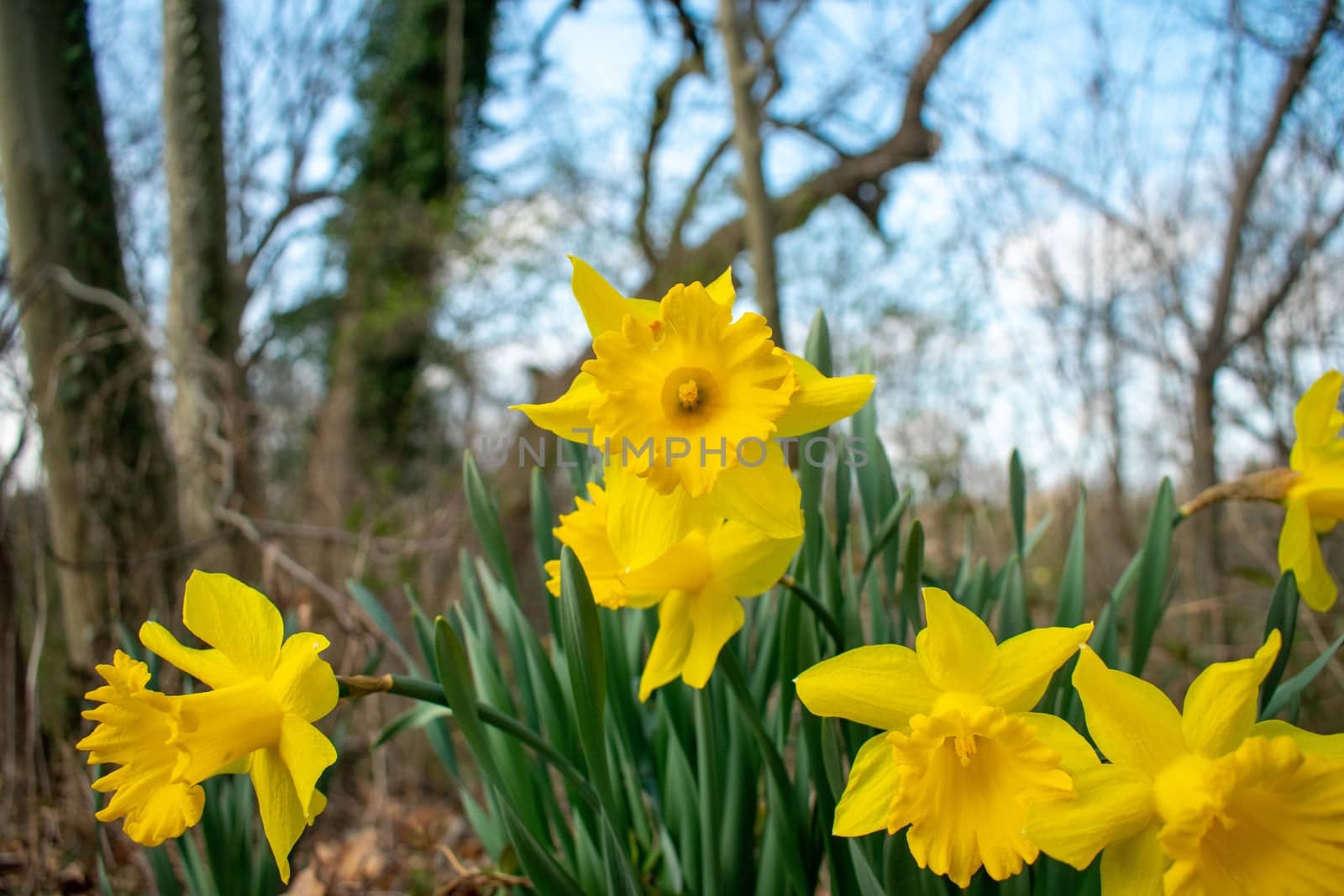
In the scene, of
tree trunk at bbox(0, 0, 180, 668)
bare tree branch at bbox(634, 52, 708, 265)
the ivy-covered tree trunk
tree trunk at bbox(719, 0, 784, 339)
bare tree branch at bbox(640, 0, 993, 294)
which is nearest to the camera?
tree trunk at bbox(0, 0, 180, 668)

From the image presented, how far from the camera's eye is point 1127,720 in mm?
556

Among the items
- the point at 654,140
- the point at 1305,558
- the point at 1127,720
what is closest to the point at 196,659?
the point at 1127,720

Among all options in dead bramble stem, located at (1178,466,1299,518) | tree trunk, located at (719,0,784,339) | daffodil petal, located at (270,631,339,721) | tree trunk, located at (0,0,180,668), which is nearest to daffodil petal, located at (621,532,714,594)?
daffodil petal, located at (270,631,339,721)

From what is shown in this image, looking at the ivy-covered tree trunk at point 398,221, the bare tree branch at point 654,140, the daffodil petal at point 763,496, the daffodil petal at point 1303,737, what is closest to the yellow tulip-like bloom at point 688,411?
the daffodil petal at point 763,496

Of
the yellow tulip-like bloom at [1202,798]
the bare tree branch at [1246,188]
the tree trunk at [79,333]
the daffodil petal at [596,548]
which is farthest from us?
the bare tree branch at [1246,188]

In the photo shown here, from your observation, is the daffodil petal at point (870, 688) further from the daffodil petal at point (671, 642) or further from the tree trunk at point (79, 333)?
the tree trunk at point (79, 333)

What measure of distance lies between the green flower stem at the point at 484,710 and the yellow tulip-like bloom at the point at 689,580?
0.31 feet

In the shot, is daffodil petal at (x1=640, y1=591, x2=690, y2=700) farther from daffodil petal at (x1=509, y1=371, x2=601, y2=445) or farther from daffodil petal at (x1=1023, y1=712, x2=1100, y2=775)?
daffodil petal at (x1=1023, y1=712, x2=1100, y2=775)

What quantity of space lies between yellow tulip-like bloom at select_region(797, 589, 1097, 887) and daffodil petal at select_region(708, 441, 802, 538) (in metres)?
0.11

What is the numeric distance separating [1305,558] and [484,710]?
74 centimetres

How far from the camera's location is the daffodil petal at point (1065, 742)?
54cm

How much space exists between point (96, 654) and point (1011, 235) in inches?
151

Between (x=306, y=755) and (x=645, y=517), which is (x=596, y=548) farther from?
(x=306, y=755)

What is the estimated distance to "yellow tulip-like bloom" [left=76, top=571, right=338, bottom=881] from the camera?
58 cm
